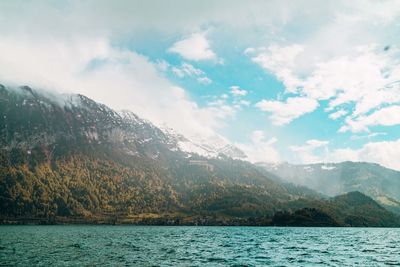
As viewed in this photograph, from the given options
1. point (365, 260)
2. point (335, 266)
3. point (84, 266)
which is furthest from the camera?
point (365, 260)

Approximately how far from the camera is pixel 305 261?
283ft

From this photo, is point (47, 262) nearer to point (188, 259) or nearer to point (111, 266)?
point (111, 266)

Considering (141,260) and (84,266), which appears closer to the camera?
(84,266)

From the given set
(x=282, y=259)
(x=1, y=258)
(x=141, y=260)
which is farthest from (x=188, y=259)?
(x=1, y=258)

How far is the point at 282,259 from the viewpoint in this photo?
298ft

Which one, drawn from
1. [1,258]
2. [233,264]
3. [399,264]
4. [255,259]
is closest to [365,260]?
[399,264]

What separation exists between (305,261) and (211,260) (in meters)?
22.0

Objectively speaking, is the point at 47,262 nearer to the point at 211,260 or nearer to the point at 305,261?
the point at 211,260

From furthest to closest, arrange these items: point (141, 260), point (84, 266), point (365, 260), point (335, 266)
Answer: point (365, 260)
point (141, 260)
point (335, 266)
point (84, 266)

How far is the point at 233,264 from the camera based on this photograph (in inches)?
3095

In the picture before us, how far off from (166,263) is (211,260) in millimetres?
11740

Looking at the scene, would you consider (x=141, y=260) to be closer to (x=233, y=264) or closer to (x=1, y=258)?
(x=233, y=264)

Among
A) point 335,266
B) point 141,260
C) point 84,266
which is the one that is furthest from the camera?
point 141,260

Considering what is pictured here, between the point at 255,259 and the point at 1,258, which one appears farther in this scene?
the point at 255,259
